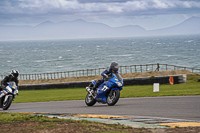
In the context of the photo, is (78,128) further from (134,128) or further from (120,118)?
(120,118)

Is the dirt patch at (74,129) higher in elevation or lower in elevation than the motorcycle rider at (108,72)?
lower

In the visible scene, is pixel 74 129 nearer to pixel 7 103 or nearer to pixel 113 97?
pixel 113 97

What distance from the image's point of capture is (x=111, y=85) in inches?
504

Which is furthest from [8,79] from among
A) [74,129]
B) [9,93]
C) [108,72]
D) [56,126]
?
[74,129]

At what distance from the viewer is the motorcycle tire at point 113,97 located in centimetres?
1275

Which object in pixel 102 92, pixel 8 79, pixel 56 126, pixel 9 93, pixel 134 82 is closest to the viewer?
pixel 56 126

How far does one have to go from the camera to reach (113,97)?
13055mm

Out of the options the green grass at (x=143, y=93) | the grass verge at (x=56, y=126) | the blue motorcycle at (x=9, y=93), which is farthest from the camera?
the green grass at (x=143, y=93)

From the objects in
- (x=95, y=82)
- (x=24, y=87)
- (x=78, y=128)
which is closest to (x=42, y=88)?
(x=24, y=87)

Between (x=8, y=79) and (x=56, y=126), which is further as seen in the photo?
(x=8, y=79)

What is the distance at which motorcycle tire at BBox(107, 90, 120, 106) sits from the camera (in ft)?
41.8

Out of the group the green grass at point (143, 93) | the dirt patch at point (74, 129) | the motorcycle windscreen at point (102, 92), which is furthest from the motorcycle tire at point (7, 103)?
the dirt patch at point (74, 129)

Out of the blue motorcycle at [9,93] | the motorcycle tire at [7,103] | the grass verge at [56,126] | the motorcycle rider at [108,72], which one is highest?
the motorcycle rider at [108,72]

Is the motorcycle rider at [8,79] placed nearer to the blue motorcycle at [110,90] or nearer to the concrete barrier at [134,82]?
the blue motorcycle at [110,90]
